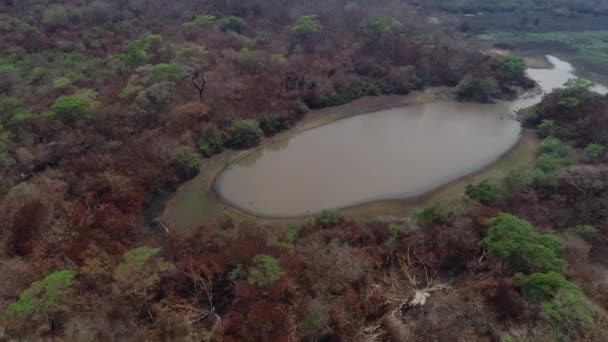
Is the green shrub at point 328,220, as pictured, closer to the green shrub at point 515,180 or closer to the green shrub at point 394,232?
the green shrub at point 394,232

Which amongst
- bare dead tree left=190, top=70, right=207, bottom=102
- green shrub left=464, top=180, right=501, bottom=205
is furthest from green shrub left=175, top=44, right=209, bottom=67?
green shrub left=464, top=180, right=501, bottom=205

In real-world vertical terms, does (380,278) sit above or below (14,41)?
below

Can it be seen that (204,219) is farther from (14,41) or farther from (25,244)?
(14,41)

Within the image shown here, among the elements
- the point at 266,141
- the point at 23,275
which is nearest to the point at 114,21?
the point at 266,141

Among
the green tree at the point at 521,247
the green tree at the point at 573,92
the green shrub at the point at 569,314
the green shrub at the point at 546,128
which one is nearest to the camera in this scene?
the green shrub at the point at 569,314

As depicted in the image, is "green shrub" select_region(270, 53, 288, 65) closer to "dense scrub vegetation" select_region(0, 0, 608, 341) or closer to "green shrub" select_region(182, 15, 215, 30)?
"dense scrub vegetation" select_region(0, 0, 608, 341)

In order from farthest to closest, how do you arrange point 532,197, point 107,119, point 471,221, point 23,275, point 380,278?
point 107,119, point 532,197, point 471,221, point 380,278, point 23,275

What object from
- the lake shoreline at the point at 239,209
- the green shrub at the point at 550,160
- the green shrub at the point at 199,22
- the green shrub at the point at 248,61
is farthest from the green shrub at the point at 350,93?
the green shrub at the point at 199,22
